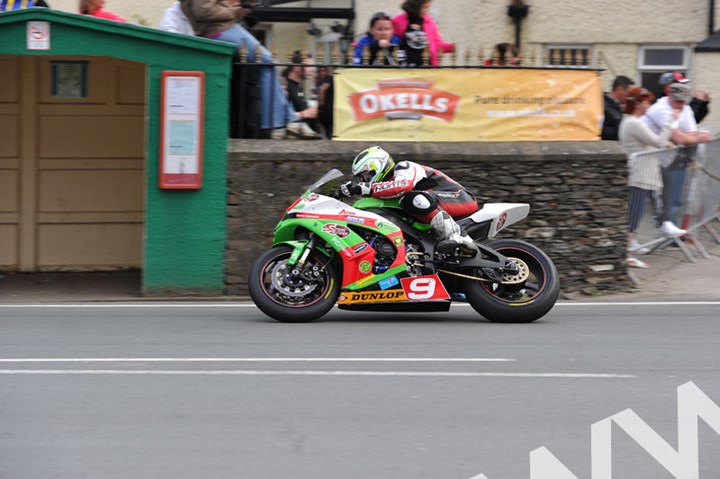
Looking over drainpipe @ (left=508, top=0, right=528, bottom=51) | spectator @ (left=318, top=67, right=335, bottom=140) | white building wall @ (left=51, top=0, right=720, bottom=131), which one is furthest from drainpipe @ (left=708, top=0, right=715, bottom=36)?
spectator @ (left=318, top=67, right=335, bottom=140)

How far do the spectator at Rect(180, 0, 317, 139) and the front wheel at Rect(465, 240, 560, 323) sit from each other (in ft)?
11.3

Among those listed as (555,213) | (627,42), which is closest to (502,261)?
(555,213)

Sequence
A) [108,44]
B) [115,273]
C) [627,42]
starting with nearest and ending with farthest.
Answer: [108,44]
[115,273]
[627,42]

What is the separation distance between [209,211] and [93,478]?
6976 mm

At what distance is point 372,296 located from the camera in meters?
10.1

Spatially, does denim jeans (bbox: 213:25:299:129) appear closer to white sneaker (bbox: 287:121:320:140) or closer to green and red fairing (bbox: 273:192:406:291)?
white sneaker (bbox: 287:121:320:140)

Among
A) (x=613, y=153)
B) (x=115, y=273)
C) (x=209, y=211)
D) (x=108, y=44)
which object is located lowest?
(x=115, y=273)

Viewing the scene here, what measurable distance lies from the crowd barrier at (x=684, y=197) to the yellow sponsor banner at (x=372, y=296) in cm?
468

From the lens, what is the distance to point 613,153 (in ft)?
41.6

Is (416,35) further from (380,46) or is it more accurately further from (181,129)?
(181,129)

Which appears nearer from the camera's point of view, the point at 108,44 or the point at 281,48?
the point at 108,44

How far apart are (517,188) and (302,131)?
2.42 metres

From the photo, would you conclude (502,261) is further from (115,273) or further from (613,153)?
(115,273)

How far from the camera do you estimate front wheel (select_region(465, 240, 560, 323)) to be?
33.0 ft
